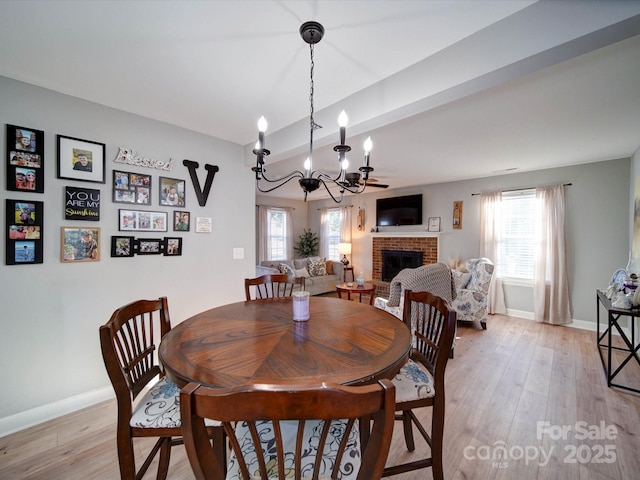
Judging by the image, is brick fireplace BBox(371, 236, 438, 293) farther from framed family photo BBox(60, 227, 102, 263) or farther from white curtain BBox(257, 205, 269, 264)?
framed family photo BBox(60, 227, 102, 263)

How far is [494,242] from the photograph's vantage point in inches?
182

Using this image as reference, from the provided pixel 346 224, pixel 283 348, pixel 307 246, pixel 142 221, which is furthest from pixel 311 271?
pixel 283 348

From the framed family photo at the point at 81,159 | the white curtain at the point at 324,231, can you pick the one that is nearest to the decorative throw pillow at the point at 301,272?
the white curtain at the point at 324,231

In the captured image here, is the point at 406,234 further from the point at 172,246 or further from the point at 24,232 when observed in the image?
the point at 24,232

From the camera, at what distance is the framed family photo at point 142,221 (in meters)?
2.23

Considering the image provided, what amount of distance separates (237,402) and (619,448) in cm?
253

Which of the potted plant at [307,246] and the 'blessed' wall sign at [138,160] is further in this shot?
the potted plant at [307,246]

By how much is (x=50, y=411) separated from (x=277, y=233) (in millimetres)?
5503

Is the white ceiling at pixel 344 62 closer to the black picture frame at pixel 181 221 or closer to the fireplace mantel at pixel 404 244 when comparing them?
the black picture frame at pixel 181 221

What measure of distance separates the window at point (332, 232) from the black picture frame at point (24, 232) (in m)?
5.86

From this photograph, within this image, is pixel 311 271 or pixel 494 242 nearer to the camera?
pixel 494 242

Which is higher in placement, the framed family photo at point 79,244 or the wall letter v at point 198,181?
the wall letter v at point 198,181

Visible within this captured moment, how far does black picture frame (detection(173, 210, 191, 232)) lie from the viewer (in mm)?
2516

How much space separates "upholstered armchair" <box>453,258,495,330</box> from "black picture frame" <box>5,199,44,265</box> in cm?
439
